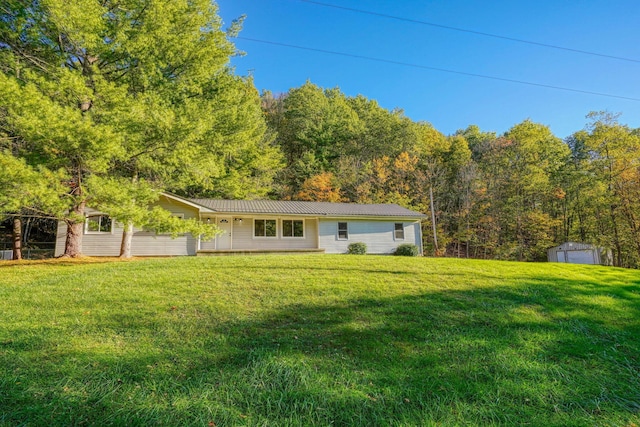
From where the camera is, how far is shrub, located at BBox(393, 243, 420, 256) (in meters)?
18.7

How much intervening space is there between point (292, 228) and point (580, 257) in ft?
65.3

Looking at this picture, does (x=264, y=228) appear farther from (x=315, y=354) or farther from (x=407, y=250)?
(x=315, y=354)

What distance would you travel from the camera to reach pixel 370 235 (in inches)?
758

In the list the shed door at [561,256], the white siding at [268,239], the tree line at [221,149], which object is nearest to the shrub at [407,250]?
the white siding at [268,239]

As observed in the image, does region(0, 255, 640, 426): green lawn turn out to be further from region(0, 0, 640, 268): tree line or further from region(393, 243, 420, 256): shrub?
region(393, 243, 420, 256): shrub

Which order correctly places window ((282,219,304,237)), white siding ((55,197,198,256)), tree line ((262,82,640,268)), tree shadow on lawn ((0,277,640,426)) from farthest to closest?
tree line ((262,82,640,268)) → window ((282,219,304,237)) → white siding ((55,197,198,256)) → tree shadow on lawn ((0,277,640,426))

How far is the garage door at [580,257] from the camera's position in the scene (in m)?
21.8

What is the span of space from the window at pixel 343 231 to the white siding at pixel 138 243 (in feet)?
26.1

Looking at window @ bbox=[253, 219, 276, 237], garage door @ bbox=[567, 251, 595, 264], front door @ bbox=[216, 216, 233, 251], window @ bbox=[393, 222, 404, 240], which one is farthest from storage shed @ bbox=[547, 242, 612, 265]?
front door @ bbox=[216, 216, 233, 251]

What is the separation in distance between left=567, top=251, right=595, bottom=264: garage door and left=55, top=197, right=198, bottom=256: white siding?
24594 mm

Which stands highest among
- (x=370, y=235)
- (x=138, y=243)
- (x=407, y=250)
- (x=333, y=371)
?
(x=370, y=235)

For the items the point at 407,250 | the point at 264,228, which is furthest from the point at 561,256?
the point at 264,228

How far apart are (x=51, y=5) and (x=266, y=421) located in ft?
37.3

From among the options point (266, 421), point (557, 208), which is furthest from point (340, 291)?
point (557, 208)
